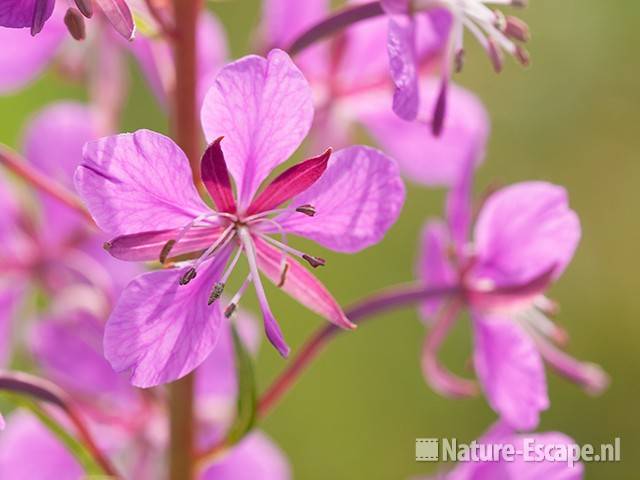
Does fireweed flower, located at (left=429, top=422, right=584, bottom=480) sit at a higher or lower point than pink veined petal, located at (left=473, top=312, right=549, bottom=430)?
lower

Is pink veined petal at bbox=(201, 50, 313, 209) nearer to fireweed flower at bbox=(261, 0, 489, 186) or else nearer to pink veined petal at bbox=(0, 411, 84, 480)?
fireweed flower at bbox=(261, 0, 489, 186)

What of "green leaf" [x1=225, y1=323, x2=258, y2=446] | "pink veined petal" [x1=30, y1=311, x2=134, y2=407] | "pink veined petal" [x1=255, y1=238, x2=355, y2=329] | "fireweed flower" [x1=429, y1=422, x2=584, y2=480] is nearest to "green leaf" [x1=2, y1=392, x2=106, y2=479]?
"green leaf" [x1=225, y1=323, x2=258, y2=446]

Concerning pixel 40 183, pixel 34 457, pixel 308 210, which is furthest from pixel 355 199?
pixel 34 457

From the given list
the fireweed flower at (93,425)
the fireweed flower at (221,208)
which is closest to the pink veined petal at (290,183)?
the fireweed flower at (221,208)

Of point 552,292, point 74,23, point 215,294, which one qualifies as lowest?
point 552,292

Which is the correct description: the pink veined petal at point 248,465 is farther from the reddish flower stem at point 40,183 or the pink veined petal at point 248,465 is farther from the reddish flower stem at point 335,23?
the reddish flower stem at point 335,23

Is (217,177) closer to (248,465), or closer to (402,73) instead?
(402,73)

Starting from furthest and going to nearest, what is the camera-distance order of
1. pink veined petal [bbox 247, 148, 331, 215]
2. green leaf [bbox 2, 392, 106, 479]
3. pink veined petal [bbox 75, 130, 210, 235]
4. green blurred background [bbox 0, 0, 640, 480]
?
green blurred background [bbox 0, 0, 640, 480]
green leaf [bbox 2, 392, 106, 479]
pink veined petal [bbox 247, 148, 331, 215]
pink veined petal [bbox 75, 130, 210, 235]
